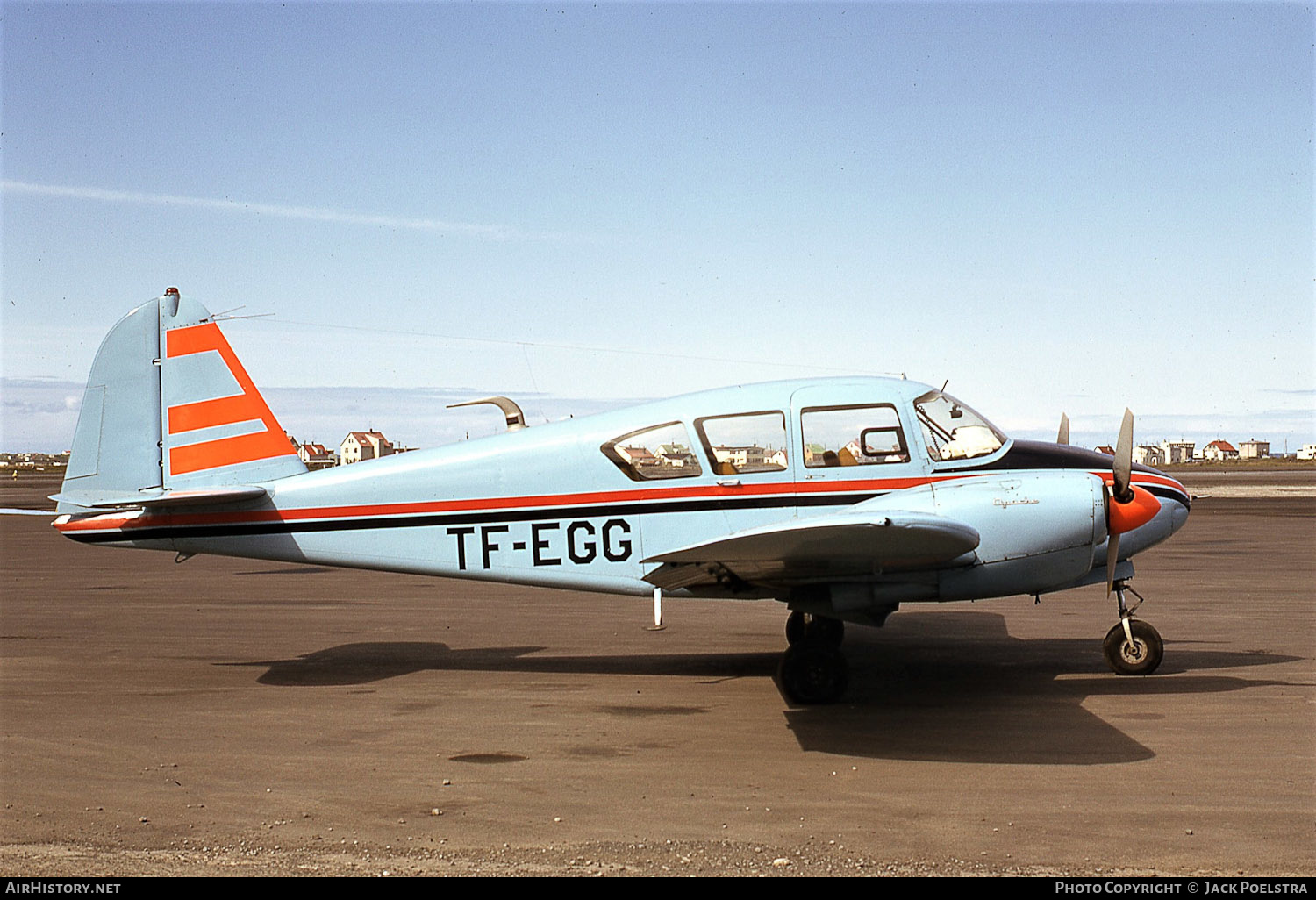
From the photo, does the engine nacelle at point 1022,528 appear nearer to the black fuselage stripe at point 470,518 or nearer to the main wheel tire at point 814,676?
the black fuselage stripe at point 470,518

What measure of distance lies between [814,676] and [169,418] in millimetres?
6825

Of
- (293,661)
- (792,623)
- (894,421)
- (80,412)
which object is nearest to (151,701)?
(293,661)

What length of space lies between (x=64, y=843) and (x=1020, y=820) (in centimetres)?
530

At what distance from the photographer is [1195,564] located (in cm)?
1884

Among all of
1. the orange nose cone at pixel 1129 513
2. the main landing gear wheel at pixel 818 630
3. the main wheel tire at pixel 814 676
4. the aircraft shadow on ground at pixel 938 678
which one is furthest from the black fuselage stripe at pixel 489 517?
the aircraft shadow on ground at pixel 938 678

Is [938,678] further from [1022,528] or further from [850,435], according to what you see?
[850,435]

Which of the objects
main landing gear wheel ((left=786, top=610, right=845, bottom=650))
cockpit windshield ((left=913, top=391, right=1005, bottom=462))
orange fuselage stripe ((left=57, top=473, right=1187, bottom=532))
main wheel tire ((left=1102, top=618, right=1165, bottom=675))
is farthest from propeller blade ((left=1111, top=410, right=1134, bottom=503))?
main landing gear wheel ((left=786, top=610, right=845, bottom=650))

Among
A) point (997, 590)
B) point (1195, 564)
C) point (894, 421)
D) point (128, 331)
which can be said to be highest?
point (128, 331)

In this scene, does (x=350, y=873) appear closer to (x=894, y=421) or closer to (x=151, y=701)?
(x=151, y=701)

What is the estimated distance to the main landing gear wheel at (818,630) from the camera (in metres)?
9.30

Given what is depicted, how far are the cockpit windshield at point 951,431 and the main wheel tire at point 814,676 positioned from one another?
2.06m

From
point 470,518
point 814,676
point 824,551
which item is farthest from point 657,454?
point 814,676

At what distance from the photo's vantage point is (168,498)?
941cm
